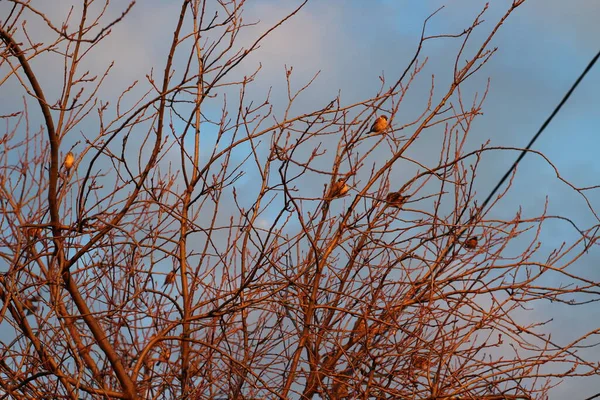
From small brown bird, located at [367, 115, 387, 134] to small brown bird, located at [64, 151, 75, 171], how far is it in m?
1.91

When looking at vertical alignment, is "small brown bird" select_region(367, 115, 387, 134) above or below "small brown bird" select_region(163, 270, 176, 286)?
above

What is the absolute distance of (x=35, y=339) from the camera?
3.76 meters

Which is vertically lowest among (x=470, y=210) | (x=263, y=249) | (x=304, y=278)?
(x=263, y=249)

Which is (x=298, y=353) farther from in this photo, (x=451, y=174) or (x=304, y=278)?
(x=451, y=174)

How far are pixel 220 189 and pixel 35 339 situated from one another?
1468mm

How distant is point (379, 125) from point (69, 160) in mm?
1992

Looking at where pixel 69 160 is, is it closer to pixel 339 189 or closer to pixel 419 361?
pixel 339 189

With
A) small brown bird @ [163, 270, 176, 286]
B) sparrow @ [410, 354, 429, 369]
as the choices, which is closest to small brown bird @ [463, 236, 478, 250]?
sparrow @ [410, 354, 429, 369]

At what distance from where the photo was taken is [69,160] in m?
4.47

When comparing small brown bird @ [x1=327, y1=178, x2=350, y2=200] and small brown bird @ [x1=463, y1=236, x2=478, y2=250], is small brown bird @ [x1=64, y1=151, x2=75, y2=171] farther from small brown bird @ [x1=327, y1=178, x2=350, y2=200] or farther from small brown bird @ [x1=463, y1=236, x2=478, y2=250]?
small brown bird @ [x1=463, y1=236, x2=478, y2=250]

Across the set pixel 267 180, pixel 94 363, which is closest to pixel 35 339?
pixel 94 363

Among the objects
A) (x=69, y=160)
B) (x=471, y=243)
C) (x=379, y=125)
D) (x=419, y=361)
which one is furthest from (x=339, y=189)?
(x=69, y=160)

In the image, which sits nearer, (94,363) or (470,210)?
(94,363)

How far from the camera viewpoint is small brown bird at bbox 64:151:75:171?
4.45 m
